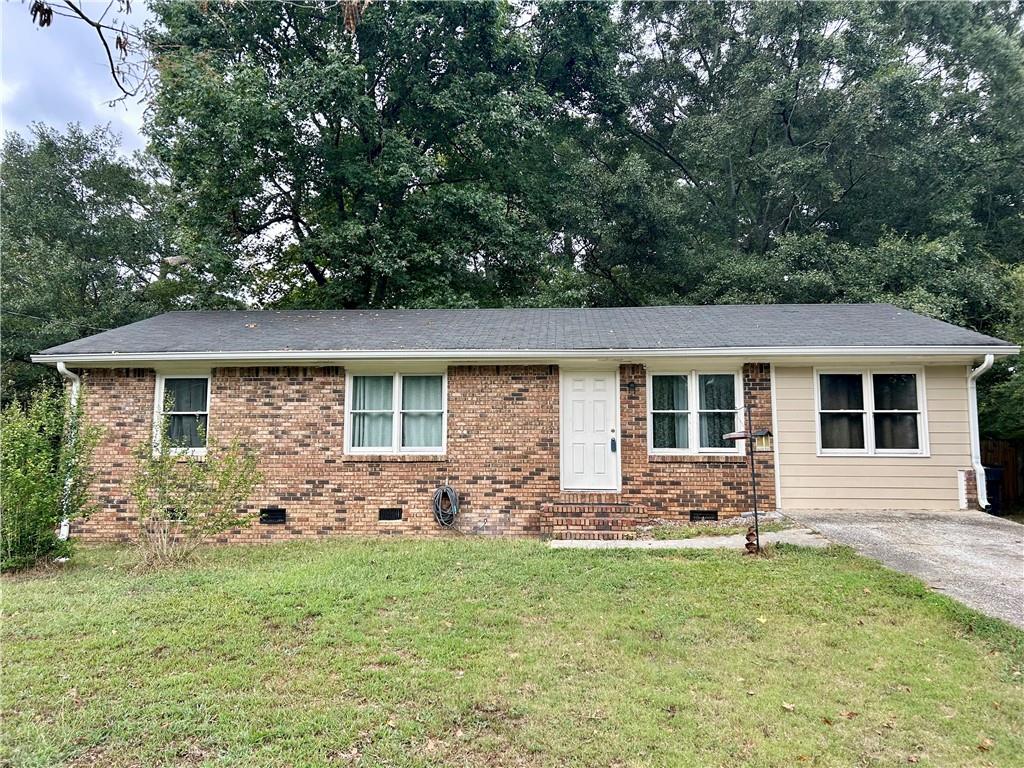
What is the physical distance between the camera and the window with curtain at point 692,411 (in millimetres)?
8461

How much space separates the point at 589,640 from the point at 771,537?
3.67m

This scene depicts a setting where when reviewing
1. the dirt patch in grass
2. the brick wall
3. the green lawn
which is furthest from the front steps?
the green lawn

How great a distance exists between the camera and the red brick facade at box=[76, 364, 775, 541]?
8.34m

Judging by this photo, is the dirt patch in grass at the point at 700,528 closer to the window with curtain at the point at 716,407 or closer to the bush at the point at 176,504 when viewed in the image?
the window with curtain at the point at 716,407

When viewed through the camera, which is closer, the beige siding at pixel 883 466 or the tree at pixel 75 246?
the beige siding at pixel 883 466

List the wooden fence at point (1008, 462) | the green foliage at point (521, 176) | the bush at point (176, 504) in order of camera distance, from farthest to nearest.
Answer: the green foliage at point (521, 176) < the wooden fence at point (1008, 462) < the bush at point (176, 504)

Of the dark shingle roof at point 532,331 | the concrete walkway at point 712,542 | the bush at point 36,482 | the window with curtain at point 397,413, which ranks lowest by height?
the concrete walkway at point 712,542

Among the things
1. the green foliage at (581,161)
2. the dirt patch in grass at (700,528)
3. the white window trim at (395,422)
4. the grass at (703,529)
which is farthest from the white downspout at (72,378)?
the grass at (703,529)

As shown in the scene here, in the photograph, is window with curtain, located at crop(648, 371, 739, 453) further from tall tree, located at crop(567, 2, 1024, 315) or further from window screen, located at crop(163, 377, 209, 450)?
tall tree, located at crop(567, 2, 1024, 315)

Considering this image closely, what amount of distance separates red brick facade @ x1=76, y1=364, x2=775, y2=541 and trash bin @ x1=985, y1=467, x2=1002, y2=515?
5.89 m

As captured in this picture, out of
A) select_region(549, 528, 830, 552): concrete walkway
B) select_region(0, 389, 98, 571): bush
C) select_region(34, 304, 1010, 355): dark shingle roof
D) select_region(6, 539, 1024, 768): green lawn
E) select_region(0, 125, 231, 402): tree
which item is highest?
select_region(0, 125, 231, 402): tree

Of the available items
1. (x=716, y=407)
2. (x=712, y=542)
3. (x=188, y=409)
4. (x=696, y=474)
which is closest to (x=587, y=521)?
(x=712, y=542)

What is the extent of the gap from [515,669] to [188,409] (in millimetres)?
7389

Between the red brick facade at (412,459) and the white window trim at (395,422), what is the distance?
0.09m
